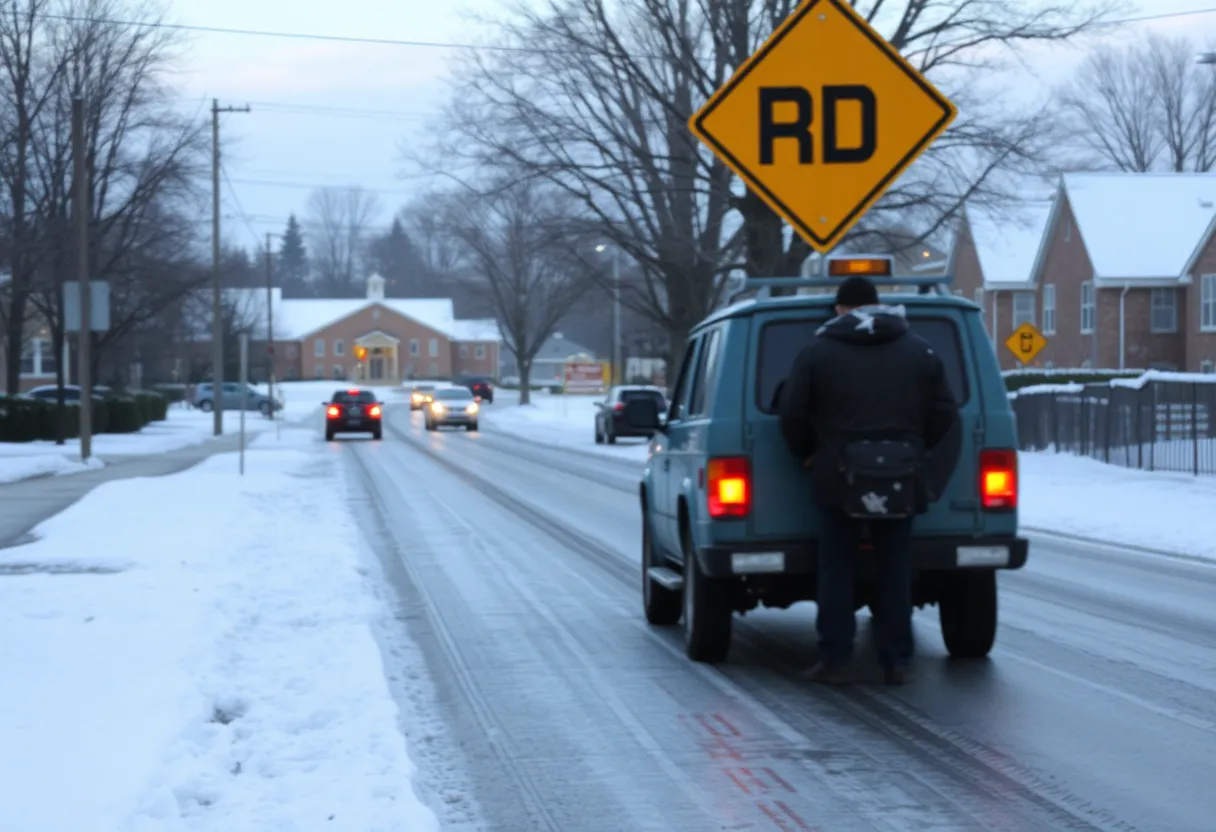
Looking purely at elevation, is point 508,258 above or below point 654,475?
above

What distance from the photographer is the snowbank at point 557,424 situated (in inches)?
1745

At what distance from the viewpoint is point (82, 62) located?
4025 cm

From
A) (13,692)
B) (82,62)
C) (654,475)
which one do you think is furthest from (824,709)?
(82,62)

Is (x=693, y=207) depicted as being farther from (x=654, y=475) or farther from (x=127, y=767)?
(x=127, y=767)

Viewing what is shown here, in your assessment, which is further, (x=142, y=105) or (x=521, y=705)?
(x=142, y=105)

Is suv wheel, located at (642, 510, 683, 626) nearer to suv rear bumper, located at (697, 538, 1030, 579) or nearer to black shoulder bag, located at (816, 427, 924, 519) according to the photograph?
suv rear bumper, located at (697, 538, 1030, 579)

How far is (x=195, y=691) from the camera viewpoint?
27.4 feet

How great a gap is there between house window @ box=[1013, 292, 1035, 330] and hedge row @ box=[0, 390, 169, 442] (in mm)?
31525

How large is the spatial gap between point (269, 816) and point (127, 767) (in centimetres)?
74

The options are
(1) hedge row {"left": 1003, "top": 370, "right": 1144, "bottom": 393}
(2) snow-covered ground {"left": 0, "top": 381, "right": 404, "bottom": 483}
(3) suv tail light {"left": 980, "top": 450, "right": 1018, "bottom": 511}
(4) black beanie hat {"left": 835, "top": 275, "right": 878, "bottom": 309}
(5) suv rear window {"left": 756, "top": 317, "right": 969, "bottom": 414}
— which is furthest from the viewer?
(1) hedge row {"left": 1003, "top": 370, "right": 1144, "bottom": 393}

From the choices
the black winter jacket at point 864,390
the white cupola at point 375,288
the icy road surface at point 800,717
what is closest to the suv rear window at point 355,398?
the icy road surface at point 800,717

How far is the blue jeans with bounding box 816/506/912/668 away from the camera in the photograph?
8547 millimetres

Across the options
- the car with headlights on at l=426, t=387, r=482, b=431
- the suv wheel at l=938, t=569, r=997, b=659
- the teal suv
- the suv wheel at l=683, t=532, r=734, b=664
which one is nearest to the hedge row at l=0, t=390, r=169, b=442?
the car with headlights on at l=426, t=387, r=482, b=431

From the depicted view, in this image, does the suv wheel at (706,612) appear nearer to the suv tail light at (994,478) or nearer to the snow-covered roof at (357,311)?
the suv tail light at (994,478)
